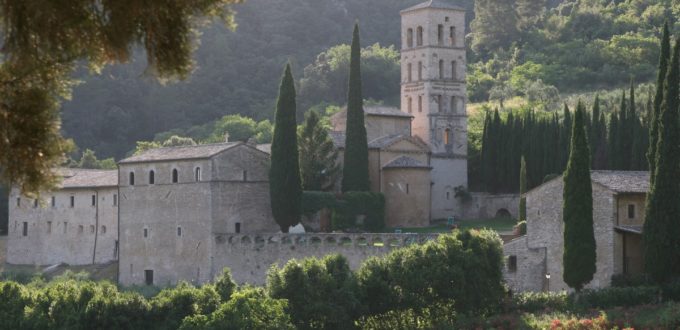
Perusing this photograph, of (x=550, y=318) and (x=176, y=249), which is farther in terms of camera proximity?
(x=176, y=249)

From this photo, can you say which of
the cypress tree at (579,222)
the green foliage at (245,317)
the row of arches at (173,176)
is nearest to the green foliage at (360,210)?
the row of arches at (173,176)

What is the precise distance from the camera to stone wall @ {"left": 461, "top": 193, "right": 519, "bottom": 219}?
205ft

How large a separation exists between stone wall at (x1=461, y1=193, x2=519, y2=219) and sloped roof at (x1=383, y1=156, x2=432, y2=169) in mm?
5648

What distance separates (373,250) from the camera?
1870 inches

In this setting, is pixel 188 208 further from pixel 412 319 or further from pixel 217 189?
pixel 412 319

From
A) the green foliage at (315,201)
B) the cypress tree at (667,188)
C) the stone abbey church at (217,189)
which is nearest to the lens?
the cypress tree at (667,188)

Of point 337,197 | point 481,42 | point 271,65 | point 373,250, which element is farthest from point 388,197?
point 481,42

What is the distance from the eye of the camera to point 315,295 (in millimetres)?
36812

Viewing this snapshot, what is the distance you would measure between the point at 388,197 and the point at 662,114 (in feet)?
74.0

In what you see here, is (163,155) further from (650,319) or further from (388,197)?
(650,319)

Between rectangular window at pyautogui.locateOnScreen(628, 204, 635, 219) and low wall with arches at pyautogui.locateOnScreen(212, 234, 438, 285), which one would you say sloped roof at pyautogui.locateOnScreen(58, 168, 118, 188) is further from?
rectangular window at pyautogui.locateOnScreen(628, 204, 635, 219)

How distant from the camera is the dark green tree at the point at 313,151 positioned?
182 ft

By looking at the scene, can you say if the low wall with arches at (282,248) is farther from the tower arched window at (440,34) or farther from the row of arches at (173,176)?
the tower arched window at (440,34)

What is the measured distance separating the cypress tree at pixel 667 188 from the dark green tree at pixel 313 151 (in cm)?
2157
